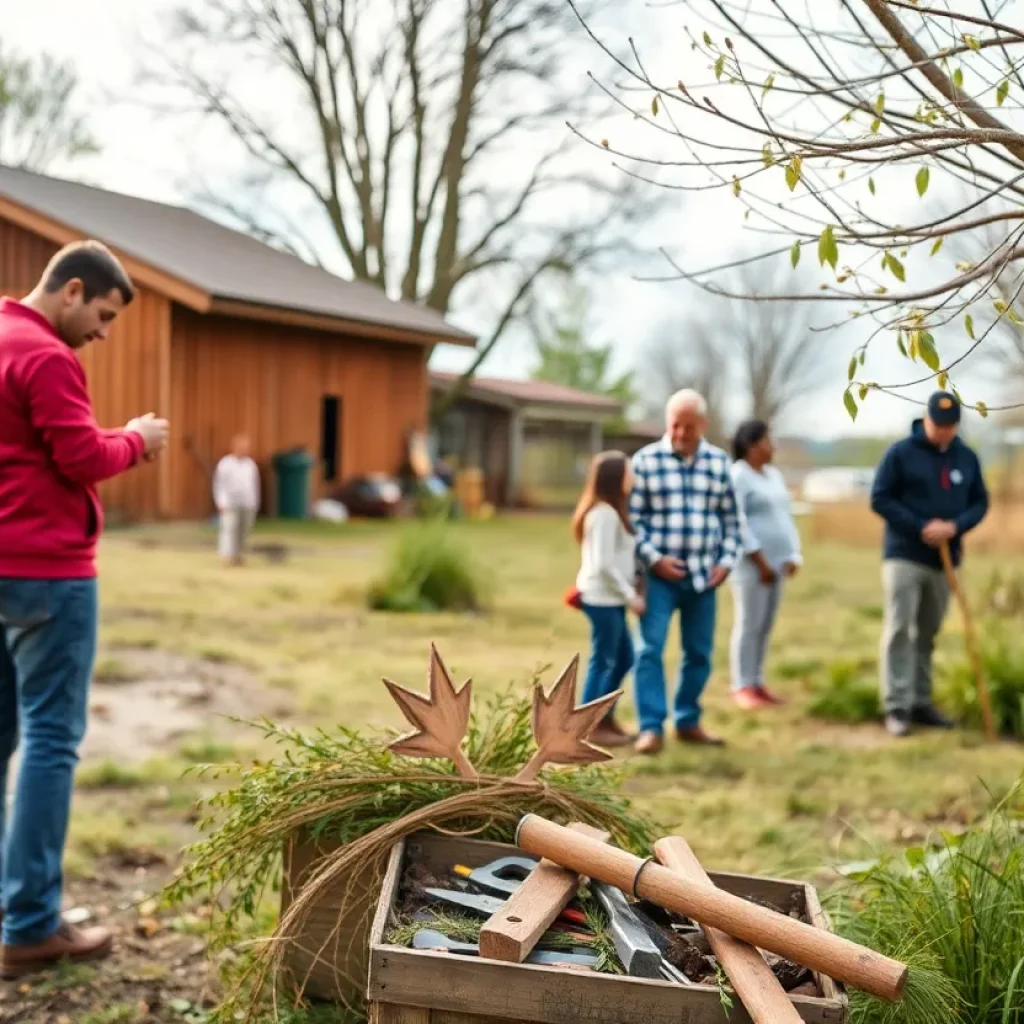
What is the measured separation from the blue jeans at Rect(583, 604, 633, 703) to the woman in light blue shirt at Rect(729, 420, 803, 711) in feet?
4.31

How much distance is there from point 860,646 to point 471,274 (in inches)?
353

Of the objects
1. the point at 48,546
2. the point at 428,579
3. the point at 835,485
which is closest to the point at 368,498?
the point at 428,579

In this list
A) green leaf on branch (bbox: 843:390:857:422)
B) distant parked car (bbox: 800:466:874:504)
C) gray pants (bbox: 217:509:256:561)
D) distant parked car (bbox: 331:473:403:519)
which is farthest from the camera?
distant parked car (bbox: 800:466:874:504)

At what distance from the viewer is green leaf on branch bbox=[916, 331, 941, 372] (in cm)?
184

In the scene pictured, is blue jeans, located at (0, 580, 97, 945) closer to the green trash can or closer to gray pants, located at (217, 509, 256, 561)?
gray pants, located at (217, 509, 256, 561)

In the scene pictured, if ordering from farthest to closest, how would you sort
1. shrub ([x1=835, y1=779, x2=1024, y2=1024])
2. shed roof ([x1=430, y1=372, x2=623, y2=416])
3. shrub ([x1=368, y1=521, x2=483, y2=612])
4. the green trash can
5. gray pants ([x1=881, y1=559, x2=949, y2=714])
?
1. shed roof ([x1=430, y1=372, x2=623, y2=416])
2. the green trash can
3. shrub ([x1=368, y1=521, x2=483, y2=612])
4. gray pants ([x1=881, y1=559, x2=949, y2=714])
5. shrub ([x1=835, y1=779, x2=1024, y2=1024])

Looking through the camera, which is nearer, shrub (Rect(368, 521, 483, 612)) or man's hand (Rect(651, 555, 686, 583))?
man's hand (Rect(651, 555, 686, 583))

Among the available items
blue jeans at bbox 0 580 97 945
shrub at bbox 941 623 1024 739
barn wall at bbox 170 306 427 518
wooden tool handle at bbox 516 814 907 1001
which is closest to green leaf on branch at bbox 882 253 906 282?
wooden tool handle at bbox 516 814 907 1001

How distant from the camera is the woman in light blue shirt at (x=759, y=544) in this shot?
691 centimetres

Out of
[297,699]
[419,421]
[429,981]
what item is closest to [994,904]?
[429,981]

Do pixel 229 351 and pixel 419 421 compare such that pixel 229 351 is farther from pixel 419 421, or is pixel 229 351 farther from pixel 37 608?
pixel 37 608

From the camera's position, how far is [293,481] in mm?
19312

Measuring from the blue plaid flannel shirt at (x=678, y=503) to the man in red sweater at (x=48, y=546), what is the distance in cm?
307

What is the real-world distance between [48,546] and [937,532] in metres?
4.64
